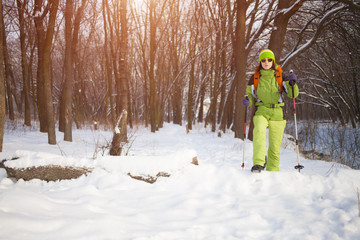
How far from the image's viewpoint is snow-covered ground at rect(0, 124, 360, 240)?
202 cm

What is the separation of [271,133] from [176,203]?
2.04 m

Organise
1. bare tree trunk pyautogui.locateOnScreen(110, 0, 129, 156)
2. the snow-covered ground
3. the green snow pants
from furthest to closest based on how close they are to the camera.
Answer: bare tree trunk pyautogui.locateOnScreen(110, 0, 129, 156) → the green snow pants → the snow-covered ground

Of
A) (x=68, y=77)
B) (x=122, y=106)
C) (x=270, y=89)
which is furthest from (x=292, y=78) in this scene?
(x=68, y=77)

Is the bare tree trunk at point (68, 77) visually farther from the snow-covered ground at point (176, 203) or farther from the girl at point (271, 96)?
the girl at point (271, 96)

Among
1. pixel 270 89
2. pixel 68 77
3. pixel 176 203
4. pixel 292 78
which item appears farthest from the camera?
pixel 68 77

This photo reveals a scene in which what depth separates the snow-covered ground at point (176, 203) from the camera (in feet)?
6.61

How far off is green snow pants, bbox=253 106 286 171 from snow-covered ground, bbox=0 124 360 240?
0.36 meters

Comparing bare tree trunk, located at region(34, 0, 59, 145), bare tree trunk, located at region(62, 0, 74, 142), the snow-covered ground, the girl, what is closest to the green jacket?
the girl

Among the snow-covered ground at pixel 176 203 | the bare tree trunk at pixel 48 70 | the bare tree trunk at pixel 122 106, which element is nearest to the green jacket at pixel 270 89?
the snow-covered ground at pixel 176 203

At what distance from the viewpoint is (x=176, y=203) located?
279 cm

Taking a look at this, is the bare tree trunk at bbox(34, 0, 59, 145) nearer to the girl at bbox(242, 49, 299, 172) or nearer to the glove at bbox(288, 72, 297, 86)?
the girl at bbox(242, 49, 299, 172)

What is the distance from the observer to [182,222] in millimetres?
2303

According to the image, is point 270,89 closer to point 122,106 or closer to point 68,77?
point 122,106

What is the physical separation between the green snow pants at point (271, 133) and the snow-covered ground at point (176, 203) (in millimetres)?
358
